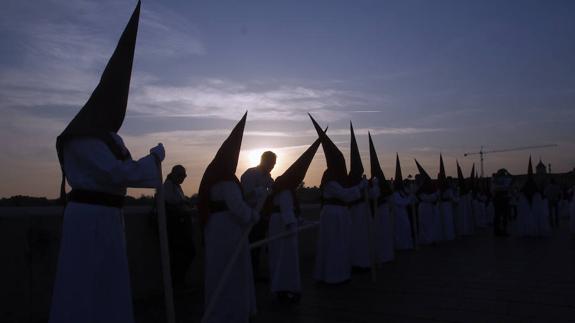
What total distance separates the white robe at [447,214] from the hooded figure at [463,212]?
1.20m

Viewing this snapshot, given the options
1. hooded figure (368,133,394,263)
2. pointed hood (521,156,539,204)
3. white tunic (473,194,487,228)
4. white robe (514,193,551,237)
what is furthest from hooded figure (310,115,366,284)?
white tunic (473,194,487,228)

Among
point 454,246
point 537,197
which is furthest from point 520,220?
point 454,246

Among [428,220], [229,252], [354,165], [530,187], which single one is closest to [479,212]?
[530,187]

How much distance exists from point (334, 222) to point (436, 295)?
85.2 inches

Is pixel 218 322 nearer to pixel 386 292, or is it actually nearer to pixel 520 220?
pixel 386 292

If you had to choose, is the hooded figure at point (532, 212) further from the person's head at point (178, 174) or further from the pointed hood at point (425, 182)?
the person's head at point (178, 174)

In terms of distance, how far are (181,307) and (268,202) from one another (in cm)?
201

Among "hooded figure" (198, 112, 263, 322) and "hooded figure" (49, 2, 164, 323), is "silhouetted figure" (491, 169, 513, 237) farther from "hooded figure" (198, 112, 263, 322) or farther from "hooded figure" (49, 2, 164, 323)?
"hooded figure" (49, 2, 164, 323)

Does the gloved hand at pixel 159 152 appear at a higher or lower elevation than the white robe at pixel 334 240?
higher

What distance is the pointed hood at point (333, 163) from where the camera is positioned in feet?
28.0

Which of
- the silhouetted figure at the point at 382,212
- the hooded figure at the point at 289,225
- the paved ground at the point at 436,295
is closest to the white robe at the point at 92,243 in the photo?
the paved ground at the point at 436,295

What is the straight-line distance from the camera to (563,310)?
6.23 meters

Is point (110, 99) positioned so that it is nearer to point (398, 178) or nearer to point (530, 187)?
point (398, 178)

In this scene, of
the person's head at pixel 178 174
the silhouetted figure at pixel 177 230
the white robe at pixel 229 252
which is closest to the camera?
the white robe at pixel 229 252
